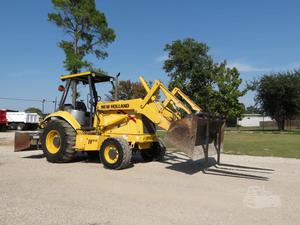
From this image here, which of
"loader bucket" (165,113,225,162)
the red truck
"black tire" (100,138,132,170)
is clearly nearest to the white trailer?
the red truck

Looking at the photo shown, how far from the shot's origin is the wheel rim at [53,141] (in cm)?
1236

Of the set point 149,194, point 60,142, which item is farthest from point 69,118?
point 149,194

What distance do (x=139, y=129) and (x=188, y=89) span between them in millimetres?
41757

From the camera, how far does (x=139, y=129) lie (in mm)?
11703

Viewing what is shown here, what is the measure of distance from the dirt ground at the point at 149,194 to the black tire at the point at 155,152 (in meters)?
0.83

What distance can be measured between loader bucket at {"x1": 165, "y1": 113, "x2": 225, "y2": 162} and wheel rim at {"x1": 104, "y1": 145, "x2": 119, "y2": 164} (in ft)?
5.57

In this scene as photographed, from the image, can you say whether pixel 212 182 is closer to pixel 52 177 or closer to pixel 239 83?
pixel 52 177

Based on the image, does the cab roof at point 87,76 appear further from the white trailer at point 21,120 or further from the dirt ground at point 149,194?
the white trailer at point 21,120

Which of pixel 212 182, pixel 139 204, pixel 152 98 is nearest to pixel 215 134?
pixel 152 98

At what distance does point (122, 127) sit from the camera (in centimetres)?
1197

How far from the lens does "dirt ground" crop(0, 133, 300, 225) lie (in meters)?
6.01

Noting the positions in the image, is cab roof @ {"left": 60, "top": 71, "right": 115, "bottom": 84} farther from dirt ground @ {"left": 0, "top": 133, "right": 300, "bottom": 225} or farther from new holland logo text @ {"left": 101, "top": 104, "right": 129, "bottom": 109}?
dirt ground @ {"left": 0, "top": 133, "right": 300, "bottom": 225}

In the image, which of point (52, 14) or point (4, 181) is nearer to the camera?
point (4, 181)

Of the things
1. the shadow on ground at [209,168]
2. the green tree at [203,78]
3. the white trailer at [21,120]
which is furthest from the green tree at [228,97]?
the shadow on ground at [209,168]
